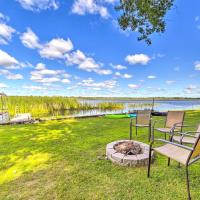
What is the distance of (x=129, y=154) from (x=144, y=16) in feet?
19.3

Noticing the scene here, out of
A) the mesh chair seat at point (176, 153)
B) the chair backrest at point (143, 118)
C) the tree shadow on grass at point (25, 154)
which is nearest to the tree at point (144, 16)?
the chair backrest at point (143, 118)

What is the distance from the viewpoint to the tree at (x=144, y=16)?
6152mm

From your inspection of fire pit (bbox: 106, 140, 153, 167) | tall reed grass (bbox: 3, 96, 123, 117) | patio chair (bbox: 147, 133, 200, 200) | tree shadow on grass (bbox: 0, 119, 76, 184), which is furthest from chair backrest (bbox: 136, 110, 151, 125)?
tall reed grass (bbox: 3, 96, 123, 117)

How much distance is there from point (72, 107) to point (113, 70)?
314 inches

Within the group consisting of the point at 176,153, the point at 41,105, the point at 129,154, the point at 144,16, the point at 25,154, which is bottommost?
the point at 25,154

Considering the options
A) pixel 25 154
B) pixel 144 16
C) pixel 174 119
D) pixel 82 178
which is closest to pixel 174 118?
pixel 174 119

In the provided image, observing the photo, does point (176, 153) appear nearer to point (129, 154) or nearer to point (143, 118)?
point (129, 154)

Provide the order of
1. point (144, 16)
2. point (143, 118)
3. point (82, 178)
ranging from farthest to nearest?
point (144, 16)
point (143, 118)
point (82, 178)

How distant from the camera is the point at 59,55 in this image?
753 inches

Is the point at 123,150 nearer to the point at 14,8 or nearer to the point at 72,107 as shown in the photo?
the point at 14,8

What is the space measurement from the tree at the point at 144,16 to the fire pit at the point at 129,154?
16.9 feet

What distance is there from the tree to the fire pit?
5154 millimetres

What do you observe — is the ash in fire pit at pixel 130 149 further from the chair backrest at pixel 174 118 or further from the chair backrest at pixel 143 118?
the chair backrest at pixel 143 118

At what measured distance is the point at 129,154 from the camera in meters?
3.23
